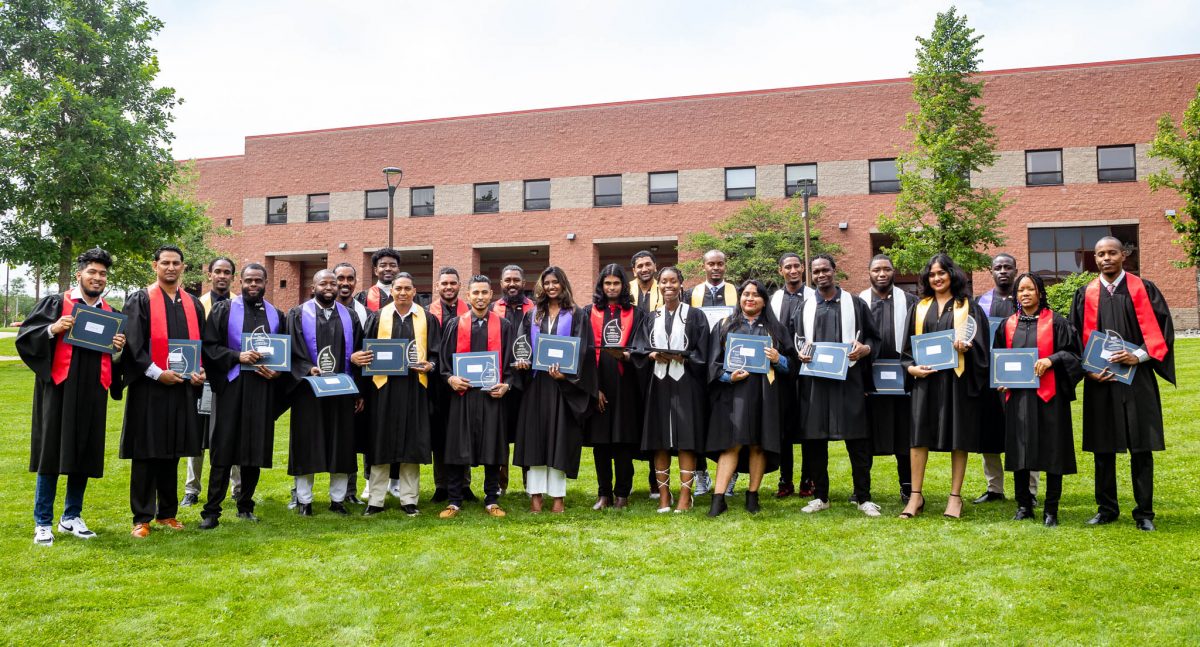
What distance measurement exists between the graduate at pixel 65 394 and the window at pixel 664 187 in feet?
86.1

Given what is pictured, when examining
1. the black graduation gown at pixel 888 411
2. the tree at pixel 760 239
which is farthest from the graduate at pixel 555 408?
the tree at pixel 760 239

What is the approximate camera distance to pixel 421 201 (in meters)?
34.2

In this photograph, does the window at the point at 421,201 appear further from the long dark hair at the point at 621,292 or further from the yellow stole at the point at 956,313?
the yellow stole at the point at 956,313

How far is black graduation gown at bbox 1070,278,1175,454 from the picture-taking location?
6.08m

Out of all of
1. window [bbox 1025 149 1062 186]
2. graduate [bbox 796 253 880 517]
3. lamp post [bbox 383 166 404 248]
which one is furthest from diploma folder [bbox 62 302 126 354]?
window [bbox 1025 149 1062 186]

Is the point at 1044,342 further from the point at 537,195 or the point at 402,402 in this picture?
the point at 537,195

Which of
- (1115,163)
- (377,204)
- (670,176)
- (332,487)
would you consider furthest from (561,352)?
(377,204)

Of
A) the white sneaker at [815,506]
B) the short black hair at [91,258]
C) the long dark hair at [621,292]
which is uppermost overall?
the short black hair at [91,258]

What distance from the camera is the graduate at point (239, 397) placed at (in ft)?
22.2

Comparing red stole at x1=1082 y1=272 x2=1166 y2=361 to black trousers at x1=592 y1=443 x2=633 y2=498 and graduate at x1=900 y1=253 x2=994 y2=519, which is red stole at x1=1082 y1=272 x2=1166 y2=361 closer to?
graduate at x1=900 y1=253 x2=994 y2=519

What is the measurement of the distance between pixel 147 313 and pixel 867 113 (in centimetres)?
2738

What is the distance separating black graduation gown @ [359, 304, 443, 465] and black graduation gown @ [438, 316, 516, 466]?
165mm

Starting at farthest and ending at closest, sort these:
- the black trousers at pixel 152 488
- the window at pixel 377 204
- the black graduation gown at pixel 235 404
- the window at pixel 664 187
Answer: the window at pixel 377 204 < the window at pixel 664 187 < the black graduation gown at pixel 235 404 < the black trousers at pixel 152 488

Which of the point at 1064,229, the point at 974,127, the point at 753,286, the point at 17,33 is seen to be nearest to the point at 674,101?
the point at 974,127
